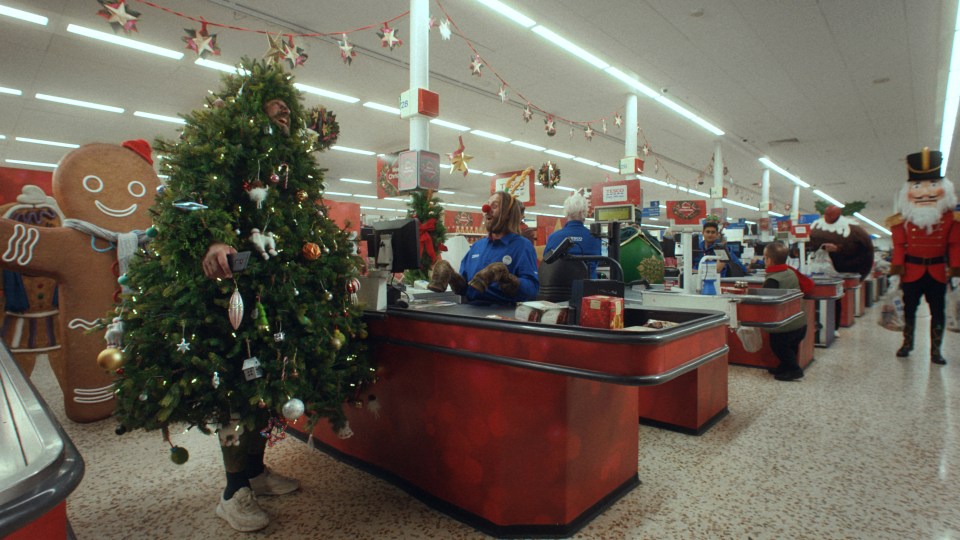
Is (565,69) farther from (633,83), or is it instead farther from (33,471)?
(33,471)

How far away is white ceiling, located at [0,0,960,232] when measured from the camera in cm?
536

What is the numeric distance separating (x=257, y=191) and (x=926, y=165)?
5.91m

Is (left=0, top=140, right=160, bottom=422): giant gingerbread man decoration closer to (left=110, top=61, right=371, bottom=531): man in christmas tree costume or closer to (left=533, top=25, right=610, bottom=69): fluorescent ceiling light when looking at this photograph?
(left=110, top=61, right=371, bottom=531): man in christmas tree costume

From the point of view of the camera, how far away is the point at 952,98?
8.70 m

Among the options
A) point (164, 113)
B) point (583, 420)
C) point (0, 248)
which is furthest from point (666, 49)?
point (164, 113)

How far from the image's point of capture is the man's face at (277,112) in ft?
6.26

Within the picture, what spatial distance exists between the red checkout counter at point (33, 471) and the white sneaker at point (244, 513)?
112 cm

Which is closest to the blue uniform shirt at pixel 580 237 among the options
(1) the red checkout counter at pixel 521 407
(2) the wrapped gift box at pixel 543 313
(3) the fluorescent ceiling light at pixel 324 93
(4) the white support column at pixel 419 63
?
(1) the red checkout counter at pixel 521 407

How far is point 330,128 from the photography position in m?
2.42

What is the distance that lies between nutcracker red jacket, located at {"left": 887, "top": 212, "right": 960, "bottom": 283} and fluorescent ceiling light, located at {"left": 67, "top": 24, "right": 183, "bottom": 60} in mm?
8770

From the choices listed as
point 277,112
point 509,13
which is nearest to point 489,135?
point 509,13

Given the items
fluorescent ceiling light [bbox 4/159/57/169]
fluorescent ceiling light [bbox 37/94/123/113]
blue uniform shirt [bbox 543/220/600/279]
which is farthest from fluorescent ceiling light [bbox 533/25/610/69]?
fluorescent ceiling light [bbox 4/159/57/169]

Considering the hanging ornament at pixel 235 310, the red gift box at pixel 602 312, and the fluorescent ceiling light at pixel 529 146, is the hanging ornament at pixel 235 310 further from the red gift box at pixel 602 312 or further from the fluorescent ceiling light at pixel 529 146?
the fluorescent ceiling light at pixel 529 146

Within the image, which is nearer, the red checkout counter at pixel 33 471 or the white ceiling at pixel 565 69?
the red checkout counter at pixel 33 471
